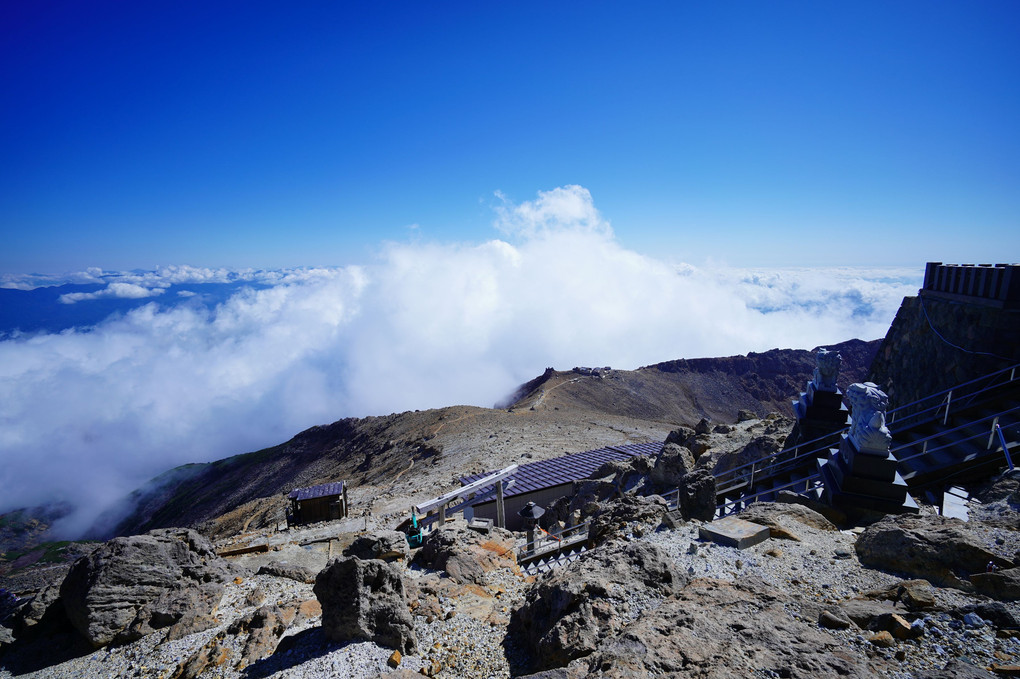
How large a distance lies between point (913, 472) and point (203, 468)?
75138 millimetres

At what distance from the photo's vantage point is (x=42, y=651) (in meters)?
Answer: 7.25

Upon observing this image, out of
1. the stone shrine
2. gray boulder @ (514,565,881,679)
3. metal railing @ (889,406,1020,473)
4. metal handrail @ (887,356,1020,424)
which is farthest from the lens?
the stone shrine

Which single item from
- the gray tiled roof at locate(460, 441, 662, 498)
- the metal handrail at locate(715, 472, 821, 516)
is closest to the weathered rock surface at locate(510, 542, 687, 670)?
the metal handrail at locate(715, 472, 821, 516)

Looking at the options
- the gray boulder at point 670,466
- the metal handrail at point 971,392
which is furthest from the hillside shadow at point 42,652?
the metal handrail at point 971,392

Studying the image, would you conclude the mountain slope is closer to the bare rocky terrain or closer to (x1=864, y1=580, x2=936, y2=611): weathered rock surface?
the bare rocky terrain

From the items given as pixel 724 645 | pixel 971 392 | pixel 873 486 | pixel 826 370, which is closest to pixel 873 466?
pixel 873 486

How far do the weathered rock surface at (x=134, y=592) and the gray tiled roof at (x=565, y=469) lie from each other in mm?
10203

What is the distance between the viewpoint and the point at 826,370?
11.2m

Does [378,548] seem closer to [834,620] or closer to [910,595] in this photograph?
[834,620]

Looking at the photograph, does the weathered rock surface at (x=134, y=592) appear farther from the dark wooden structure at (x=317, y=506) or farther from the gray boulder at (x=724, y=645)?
the dark wooden structure at (x=317, y=506)

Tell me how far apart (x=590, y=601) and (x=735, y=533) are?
108 inches

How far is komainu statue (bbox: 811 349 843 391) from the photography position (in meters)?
11.2

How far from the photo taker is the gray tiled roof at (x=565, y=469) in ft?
58.5

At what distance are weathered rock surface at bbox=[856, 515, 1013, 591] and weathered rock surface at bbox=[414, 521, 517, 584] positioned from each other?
579cm
